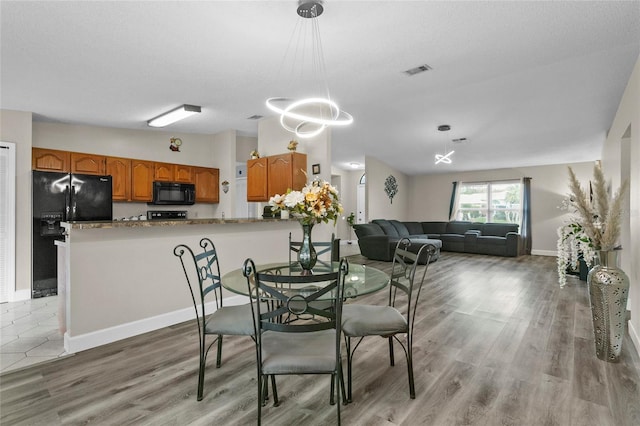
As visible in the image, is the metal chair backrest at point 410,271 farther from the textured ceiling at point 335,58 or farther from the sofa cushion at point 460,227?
the sofa cushion at point 460,227

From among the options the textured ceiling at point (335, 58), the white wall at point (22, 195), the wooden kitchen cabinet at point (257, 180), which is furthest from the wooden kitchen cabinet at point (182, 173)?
the white wall at point (22, 195)

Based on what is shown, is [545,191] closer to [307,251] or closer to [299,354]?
[307,251]

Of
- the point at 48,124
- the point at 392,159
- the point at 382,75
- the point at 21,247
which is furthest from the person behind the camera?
the point at 392,159

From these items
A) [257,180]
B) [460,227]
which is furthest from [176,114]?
[460,227]

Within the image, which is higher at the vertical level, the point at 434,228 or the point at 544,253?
the point at 434,228

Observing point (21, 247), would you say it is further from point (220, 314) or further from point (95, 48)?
point (220, 314)

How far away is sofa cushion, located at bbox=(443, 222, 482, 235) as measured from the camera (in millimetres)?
8953

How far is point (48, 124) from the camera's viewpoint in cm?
461

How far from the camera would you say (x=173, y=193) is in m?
5.60

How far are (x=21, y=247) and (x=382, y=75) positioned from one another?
16.3 ft

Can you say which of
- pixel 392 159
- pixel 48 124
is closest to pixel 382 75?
pixel 48 124

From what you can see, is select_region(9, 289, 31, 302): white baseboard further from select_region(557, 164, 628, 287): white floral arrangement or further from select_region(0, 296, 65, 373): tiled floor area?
select_region(557, 164, 628, 287): white floral arrangement

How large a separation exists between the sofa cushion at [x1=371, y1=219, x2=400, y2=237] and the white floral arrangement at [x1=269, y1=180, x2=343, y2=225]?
5897mm

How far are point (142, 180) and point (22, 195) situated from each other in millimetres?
1561
